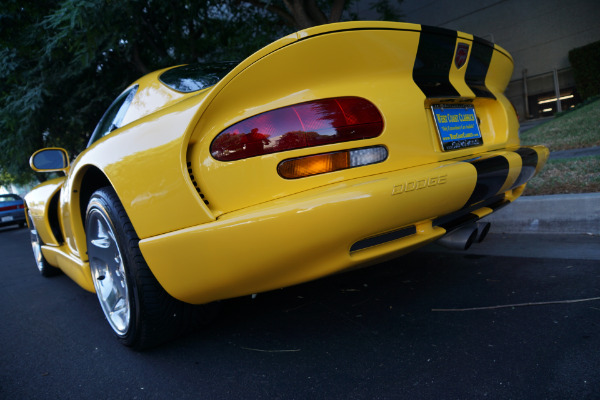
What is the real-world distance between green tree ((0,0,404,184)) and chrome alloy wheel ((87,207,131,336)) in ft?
12.3

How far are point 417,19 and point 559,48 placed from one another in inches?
155

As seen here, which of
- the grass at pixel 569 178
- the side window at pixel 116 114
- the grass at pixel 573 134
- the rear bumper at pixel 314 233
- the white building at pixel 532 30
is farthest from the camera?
the white building at pixel 532 30

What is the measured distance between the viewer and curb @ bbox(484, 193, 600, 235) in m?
3.02

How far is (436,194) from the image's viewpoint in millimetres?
1488

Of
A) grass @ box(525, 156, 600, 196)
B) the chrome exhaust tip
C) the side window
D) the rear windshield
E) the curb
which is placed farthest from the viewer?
grass @ box(525, 156, 600, 196)

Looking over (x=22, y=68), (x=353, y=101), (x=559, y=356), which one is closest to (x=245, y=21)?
(x=22, y=68)

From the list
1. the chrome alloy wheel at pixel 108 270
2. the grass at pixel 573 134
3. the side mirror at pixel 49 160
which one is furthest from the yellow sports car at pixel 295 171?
the grass at pixel 573 134

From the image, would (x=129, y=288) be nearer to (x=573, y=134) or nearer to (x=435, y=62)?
(x=435, y=62)

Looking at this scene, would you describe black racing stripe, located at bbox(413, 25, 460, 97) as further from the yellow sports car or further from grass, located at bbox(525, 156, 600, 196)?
grass, located at bbox(525, 156, 600, 196)

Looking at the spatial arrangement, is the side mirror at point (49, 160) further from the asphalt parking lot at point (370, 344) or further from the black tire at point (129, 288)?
the black tire at point (129, 288)

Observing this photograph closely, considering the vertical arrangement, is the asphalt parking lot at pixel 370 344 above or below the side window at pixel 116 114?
below

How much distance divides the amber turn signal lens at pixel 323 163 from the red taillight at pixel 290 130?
5cm

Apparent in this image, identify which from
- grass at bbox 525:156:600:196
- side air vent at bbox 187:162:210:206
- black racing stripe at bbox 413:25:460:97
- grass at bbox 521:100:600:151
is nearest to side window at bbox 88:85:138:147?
side air vent at bbox 187:162:210:206

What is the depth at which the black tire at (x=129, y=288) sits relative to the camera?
1740 millimetres
